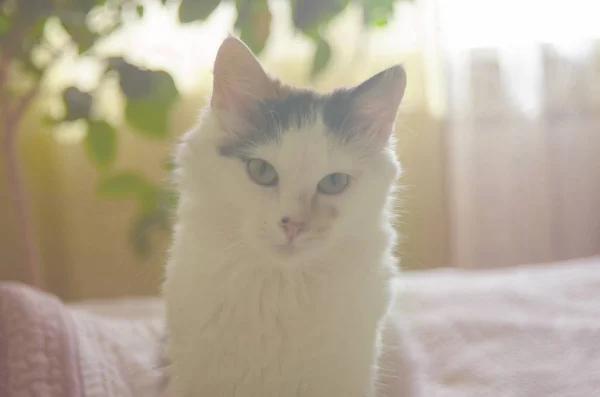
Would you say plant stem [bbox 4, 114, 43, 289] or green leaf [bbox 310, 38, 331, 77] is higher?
green leaf [bbox 310, 38, 331, 77]

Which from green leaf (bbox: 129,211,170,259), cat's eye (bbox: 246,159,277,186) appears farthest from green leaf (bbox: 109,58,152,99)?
cat's eye (bbox: 246,159,277,186)

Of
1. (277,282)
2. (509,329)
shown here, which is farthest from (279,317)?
(509,329)

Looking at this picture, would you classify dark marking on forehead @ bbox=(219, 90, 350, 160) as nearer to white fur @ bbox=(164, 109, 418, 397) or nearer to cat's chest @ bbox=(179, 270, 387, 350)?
white fur @ bbox=(164, 109, 418, 397)

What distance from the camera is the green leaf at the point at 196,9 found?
38.4 inches

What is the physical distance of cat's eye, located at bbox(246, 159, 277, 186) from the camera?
2.57ft

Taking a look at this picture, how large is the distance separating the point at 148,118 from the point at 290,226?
2.33 ft

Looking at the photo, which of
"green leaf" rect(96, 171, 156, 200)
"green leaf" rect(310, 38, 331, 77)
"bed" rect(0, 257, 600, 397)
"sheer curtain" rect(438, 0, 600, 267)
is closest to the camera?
"bed" rect(0, 257, 600, 397)

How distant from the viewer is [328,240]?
30.8 inches

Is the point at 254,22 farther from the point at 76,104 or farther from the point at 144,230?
the point at 144,230

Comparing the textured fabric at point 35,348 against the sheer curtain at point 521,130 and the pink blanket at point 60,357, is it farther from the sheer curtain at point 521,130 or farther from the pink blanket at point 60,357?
the sheer curtain at point 521,130

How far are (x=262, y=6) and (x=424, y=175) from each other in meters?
1.16

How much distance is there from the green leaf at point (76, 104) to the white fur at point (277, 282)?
60 cm

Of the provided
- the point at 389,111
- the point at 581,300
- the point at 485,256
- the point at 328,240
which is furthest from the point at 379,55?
the point at 328,240

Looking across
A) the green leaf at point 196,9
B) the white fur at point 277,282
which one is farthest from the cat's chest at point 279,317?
the green leaf at point 196,9
